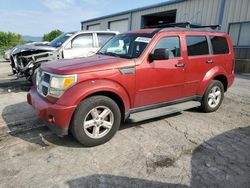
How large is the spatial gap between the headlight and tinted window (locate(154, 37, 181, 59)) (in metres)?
1.85

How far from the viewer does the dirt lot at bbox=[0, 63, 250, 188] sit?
113 inches

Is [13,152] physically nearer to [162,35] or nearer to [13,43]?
[162,35]

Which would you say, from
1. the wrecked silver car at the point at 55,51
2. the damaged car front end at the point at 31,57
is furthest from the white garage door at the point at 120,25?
the damaged car front end at the point at 31,57

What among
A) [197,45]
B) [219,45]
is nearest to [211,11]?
[219,45]

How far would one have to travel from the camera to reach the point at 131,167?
123 inches

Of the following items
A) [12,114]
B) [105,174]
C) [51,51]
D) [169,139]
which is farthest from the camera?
[51,51]

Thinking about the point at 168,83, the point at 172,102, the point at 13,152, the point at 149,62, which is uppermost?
the point at 149,62

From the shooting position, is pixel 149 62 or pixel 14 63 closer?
pixel 149 62

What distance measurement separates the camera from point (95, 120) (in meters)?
3.67

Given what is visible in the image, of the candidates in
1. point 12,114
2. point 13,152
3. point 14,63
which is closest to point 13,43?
point 14,63

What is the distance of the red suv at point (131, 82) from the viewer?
3.47m

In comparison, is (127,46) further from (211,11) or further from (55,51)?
(211,11)

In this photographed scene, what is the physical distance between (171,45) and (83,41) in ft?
14.6

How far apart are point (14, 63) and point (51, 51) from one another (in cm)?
165
